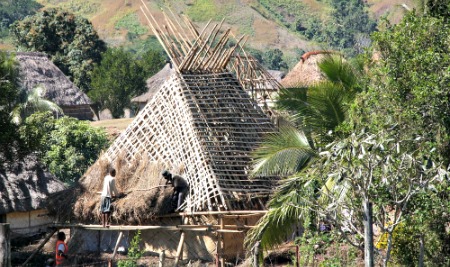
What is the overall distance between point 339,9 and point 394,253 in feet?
256

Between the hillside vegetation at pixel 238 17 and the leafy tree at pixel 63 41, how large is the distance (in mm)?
31810

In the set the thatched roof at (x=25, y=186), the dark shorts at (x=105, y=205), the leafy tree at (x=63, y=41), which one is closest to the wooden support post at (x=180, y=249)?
the dark shorts at (x=105, y=205)

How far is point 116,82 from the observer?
43812 mm

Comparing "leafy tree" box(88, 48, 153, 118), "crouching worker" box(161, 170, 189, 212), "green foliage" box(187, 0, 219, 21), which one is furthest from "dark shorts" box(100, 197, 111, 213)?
Answer: "green foliage" box(187, 0, 219, 21)

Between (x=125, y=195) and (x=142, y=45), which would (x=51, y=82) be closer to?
(x=125, y=195)

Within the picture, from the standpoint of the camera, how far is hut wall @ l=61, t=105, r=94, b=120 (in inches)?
1548

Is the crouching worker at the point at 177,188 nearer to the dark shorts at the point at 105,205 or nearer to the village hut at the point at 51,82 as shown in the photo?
the dark shorts at the point at 105,205

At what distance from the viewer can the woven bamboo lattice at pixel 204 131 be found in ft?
57.8

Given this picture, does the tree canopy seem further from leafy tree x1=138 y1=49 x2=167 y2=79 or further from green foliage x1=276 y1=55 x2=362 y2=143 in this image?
green foliage x1=276 y1=55 x2=362 y2=143

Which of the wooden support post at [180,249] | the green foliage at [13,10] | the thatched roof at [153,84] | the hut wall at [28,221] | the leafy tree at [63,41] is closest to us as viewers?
the wooden support post at [180,249]

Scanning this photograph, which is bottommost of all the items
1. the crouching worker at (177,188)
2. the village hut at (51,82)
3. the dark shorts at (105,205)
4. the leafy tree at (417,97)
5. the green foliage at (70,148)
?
the dark shorts at (105,205)

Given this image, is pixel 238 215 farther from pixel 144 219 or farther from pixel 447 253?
pixel 447 253

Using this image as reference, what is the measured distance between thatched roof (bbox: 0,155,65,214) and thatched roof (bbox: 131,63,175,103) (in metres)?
20.6

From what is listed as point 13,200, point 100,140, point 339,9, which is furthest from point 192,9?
point 13,200
